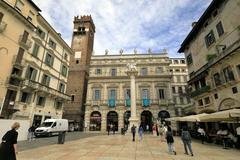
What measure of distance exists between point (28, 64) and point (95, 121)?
64.3ft

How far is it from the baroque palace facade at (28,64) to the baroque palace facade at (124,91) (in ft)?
30.3

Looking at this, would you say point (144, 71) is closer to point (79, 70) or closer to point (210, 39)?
point (79, 70)

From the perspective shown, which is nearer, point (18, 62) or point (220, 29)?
point (220, 29)

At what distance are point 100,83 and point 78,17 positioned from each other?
84.4 ft

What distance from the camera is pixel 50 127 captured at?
21.3m

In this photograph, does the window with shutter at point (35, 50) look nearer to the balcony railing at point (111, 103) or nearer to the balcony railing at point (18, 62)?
the balcony railing at point (18, 62)

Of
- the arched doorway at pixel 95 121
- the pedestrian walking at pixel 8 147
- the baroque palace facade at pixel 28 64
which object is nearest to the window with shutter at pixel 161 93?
the arched doorway at pixel 95 121

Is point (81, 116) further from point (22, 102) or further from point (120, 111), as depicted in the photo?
point (22, 102)

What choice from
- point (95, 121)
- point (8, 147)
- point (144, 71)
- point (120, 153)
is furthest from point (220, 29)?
point (95, 121)

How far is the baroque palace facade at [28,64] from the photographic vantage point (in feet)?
59.1

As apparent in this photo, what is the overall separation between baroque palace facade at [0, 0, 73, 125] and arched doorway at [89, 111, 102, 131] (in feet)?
26.8

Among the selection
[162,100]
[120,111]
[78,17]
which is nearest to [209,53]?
[162,100]

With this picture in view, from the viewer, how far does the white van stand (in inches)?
807

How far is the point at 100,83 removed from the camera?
3662cm
